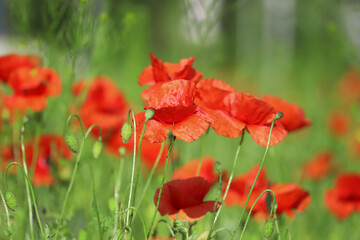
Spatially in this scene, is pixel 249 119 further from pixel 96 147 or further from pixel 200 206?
pixel 96 147

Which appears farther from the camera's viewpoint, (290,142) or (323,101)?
(323,101)

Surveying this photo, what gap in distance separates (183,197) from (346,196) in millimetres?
584

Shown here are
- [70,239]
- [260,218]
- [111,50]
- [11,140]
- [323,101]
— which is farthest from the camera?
[323,101]

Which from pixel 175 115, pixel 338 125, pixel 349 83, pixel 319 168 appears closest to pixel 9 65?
pixel 175 115

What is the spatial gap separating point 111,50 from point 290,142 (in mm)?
1328

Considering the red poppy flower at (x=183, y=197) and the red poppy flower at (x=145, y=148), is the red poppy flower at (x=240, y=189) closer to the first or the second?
the red poppy flower at (x=183, y=197)

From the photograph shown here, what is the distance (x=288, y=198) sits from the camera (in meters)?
0.86

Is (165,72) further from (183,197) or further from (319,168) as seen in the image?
(319,168)

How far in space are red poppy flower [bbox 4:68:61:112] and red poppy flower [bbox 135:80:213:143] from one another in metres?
0.40

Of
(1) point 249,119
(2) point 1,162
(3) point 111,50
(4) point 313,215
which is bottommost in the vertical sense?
(4) point 313,215

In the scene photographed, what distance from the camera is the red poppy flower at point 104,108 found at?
139 centimetres

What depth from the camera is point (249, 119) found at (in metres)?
0.77

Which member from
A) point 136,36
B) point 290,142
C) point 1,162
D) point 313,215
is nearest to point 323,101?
point 290,142

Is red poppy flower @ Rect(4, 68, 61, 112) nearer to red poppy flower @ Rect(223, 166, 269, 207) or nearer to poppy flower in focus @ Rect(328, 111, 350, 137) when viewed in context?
red poppy flower @ Rect(223, 166, 269, 207)
